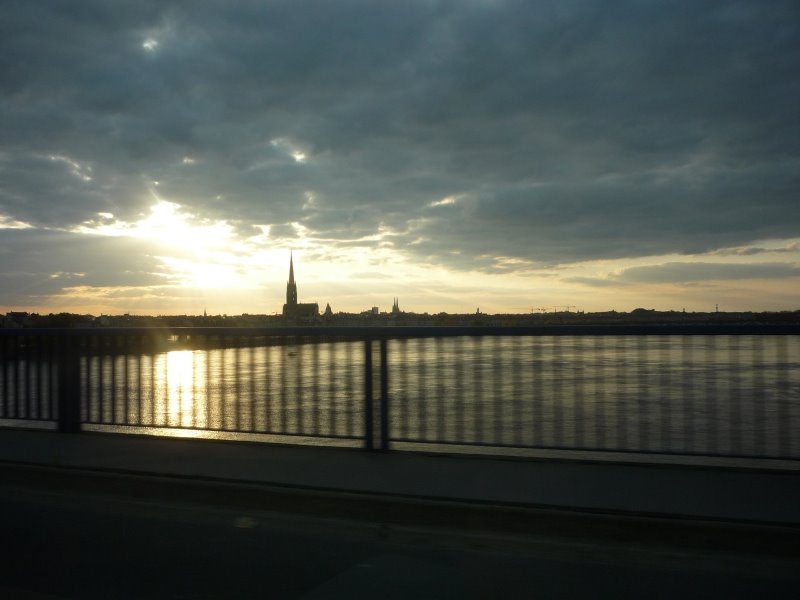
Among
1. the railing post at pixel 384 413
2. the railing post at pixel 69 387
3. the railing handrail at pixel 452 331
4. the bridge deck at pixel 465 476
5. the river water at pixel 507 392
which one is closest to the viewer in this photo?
the bridge deck at pixel 465 476

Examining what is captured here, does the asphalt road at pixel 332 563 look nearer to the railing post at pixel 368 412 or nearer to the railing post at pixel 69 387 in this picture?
the railing post at pixel 368 412

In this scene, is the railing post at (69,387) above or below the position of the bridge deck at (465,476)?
above

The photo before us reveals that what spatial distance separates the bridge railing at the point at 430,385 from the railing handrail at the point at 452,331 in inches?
0.7

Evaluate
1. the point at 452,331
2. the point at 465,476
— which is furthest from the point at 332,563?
the point at 452,331

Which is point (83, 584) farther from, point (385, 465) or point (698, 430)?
point (698, 430)

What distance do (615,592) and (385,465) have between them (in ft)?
10.9

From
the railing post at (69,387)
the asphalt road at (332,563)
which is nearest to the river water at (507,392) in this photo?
the railing post at (69,387)

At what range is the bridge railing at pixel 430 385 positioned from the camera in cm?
670

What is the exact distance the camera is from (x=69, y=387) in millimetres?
9344

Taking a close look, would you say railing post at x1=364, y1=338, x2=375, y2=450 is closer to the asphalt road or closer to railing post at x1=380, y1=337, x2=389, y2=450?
railing post at x1=380, y1=337, x2=389, y2=450

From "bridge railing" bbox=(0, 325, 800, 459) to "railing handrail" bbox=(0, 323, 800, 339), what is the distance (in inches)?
0.7

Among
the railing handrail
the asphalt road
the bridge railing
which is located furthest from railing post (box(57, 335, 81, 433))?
the asphalt road

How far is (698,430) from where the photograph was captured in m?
6.71

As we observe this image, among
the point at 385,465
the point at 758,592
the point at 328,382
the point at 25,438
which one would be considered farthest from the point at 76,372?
the point at 758,592
